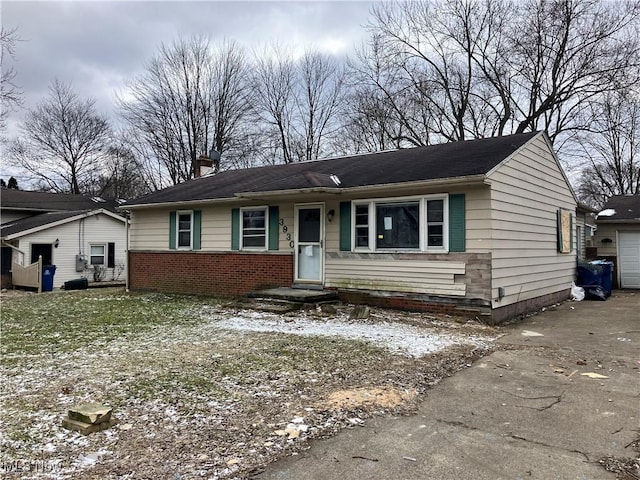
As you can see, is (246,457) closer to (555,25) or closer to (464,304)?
(464,304)

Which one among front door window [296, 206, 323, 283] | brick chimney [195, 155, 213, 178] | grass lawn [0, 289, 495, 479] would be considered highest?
brick chimney [195, 155, 213, 178]

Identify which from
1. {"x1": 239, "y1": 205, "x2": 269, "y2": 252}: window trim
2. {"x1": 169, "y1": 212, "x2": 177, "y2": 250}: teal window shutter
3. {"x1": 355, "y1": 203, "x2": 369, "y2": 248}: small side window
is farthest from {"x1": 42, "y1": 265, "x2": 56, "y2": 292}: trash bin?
{"x1": 355, "y1": 203, "x2": 369, "y2": 248}: small side window

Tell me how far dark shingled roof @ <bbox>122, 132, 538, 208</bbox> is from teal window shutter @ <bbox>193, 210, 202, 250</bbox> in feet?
1.62

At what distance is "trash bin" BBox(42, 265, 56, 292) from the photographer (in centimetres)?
1864

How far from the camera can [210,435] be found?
3.48 m

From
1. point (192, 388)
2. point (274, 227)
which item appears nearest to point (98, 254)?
point (274, 227)

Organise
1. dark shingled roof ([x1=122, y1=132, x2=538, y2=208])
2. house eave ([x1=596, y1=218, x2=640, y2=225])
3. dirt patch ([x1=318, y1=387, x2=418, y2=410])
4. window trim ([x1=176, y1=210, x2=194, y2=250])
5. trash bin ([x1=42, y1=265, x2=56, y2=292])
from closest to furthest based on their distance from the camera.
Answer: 1. dirt patch ([x1=318, y1=387, x2=418, y2=410])
2. dark shingled roof ([x1=122, y1=132, x2=538, y2=208])
3. window trim ([x1=176, y1=210, x2=194, y2=250])
4. house eave ([x1=596, y1=218, x2=640, y2=225])
5. trash bin ([x1=42, y1=265, x2=56, y2=292])

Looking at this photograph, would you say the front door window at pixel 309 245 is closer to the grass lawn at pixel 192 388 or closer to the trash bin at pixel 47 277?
the grass lawn at pixel 192 388

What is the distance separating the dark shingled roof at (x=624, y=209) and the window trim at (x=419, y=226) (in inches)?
416

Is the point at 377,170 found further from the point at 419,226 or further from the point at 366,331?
the point at 366,331

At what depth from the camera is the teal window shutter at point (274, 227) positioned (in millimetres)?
11500

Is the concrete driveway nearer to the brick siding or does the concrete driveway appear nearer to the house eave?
the brick siding

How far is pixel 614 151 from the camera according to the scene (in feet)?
101

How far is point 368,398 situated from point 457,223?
5277 millimetres
